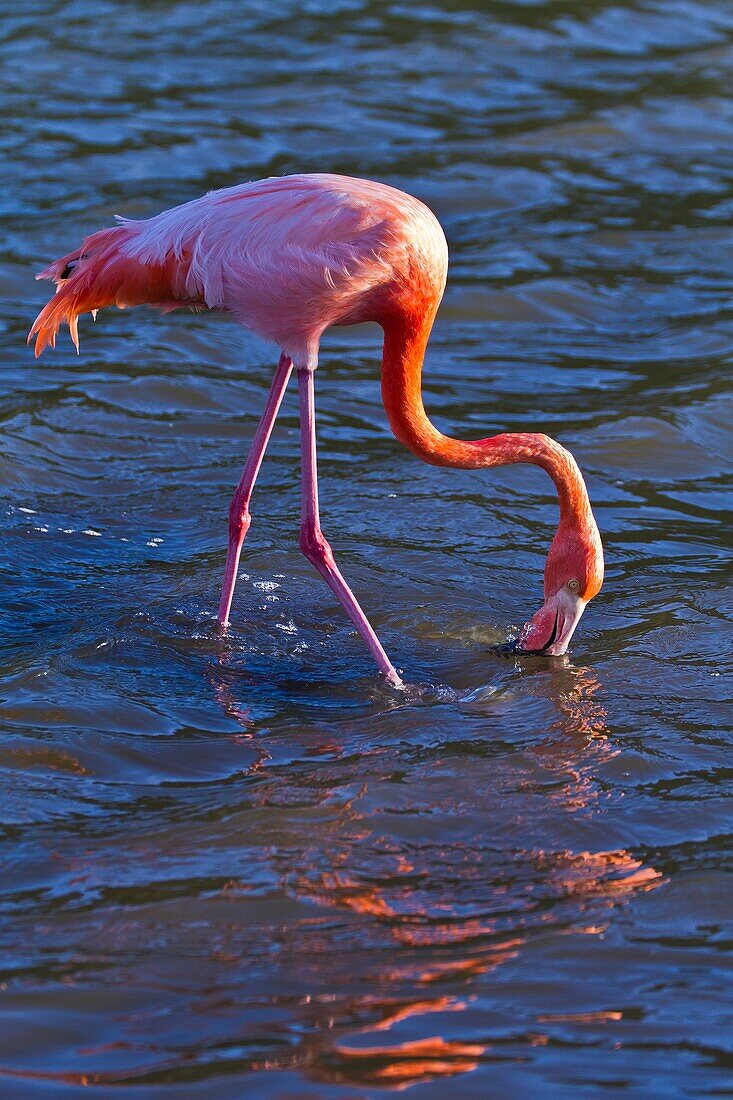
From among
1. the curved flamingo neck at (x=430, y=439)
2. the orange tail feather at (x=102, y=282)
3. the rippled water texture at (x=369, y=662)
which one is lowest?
the rippled water texture at (x=369, y=662)

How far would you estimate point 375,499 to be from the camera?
22.4ft

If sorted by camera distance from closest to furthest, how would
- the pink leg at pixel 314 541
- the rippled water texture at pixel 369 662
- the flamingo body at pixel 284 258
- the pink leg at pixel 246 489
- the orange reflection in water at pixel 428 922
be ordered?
the orange reflection in water at pixel 428 922 < the rippled water texture at pixel 369 662 < the flamingo body at pixel 284 258 < the pink leg at pixel 314 541 < the pink leg at pixel 246 489

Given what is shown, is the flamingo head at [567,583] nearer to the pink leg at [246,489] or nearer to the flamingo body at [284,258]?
the flamingo body at [284,258]

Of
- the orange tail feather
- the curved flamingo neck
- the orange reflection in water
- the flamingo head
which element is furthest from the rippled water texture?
the orange tail feather

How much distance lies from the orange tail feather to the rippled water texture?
115 centimetres

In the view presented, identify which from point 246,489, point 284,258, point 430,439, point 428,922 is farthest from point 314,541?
point 428,922

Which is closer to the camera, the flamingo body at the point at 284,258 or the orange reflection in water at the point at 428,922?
the orange reflection in water at the point at 428,922

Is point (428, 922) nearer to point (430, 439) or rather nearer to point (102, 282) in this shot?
point (430, 439)

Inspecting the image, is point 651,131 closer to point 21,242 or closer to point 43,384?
point 21,242

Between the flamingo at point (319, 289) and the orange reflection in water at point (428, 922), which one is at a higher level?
the flamingo at point (319, 289)

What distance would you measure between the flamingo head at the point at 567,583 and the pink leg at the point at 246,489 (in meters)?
1.15

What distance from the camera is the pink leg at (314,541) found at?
5180 millimetres

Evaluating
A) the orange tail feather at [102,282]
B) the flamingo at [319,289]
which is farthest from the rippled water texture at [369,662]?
the orange tail feather at [102,282]

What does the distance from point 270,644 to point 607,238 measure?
5426mm
